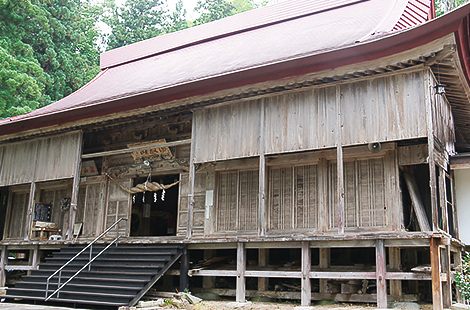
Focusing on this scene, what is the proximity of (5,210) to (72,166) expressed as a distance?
5.85m

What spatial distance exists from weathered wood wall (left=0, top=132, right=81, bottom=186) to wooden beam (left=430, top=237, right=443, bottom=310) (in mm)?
10438

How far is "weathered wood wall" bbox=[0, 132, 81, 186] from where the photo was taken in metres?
14.8

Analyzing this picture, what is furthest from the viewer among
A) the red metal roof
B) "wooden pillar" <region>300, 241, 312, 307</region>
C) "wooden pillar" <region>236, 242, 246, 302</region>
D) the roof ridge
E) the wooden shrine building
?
the roof ridge

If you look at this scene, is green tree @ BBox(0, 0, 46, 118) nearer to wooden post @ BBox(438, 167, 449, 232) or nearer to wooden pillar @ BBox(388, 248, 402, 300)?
wooden pillar @ BBox(388, 248, 402, 300)

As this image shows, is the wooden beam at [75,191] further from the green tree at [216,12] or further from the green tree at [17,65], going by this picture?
the green tree at [216,12]

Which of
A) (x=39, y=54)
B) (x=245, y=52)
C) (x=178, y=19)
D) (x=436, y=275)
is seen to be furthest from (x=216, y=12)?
(x=436, y=275)

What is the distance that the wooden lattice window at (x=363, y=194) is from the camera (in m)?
11.0

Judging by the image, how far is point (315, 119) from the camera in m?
10.9

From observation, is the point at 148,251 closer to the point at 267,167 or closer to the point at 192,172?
the point at 192,172

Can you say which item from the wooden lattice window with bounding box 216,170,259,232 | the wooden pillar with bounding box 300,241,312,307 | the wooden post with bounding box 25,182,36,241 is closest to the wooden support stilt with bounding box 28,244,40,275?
the wooden post with bounding box 25,182,36,241

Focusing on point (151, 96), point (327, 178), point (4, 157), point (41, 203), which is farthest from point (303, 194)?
point (4, 157)

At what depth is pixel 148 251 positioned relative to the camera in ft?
39.5

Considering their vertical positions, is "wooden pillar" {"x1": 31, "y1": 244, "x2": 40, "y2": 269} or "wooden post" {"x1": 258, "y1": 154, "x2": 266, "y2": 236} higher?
"wooden post" {"x1": 258, "y1": 154, "x2": 266, "y2": 236}

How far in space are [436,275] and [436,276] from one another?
0.7 inches
